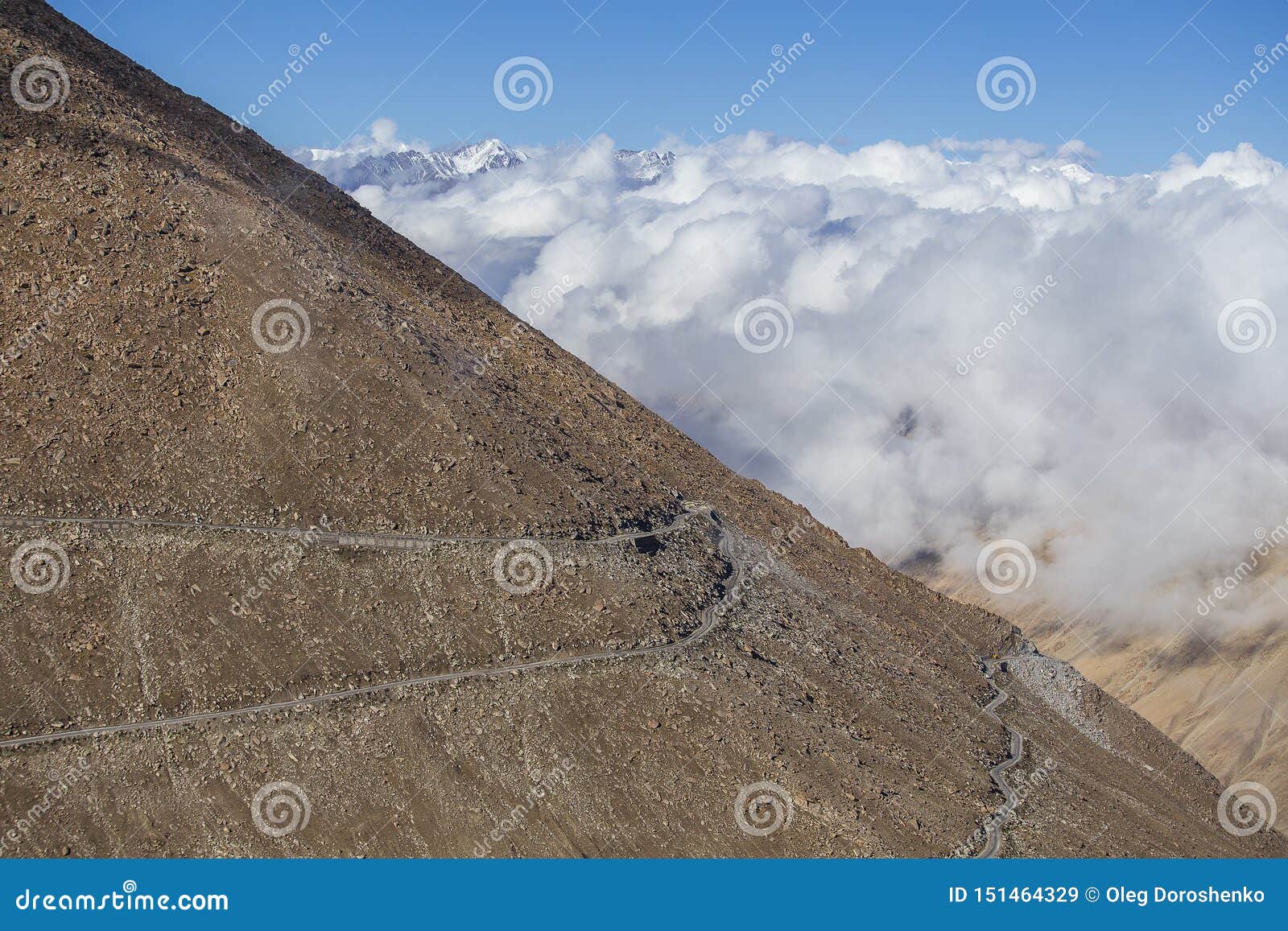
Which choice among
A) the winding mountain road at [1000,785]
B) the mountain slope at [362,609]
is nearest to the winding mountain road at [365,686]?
the mountain slope at [362,609]

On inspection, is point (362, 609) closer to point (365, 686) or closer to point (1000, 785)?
point (365, 686)

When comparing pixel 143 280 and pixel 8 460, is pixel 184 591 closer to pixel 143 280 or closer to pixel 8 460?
pixel 8 460

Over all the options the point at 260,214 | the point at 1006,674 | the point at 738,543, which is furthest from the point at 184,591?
the point at 1006,674

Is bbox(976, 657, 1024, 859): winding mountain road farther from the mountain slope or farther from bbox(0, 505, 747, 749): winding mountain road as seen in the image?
bbox(0, 505, 747, 749): winding mountain road

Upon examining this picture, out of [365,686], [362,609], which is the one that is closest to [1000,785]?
[365,686]

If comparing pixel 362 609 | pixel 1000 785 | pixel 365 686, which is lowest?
pixel 1000 785

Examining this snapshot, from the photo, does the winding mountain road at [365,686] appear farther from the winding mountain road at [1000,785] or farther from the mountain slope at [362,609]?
the winding mountain road at [1000,785]
